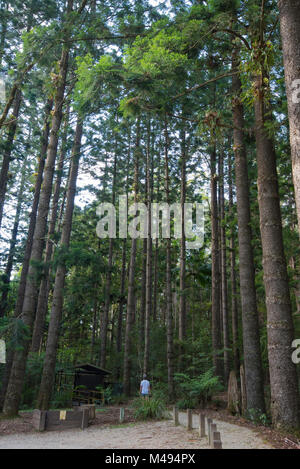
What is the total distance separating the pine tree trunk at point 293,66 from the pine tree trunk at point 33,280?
7.46 metres

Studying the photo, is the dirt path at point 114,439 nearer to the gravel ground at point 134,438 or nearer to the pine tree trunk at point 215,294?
the gravel ground at point 134,438

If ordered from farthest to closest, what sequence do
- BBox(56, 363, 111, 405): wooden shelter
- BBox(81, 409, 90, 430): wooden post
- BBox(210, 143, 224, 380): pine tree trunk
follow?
BBox(56, 363, 111, 405): wooden shelter < BBox(210, 143, 224, 380): pine tree trunk < BBox(81, 409, 90, 430): wooden post

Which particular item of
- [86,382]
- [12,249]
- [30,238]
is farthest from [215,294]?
[12,249]

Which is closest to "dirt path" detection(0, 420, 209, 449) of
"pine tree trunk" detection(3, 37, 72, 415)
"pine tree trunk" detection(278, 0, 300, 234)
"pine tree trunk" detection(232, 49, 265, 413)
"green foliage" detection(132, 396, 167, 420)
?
"green foliage" detection(132, 396, 167, 420)

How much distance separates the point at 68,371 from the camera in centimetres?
1673

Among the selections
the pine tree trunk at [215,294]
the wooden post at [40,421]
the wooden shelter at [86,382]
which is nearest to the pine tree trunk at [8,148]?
the pine tree trunk at [215,294]

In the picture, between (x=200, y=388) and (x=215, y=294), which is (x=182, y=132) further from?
(x=200, y=388)

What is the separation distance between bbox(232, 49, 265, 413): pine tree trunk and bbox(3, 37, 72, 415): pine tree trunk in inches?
Answer: 238

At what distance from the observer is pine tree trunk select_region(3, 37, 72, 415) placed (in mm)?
10281

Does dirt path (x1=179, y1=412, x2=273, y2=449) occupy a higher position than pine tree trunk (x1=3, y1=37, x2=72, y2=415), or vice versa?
pine tree trunk (x1=3, y1=37, x2=72, y2=415)

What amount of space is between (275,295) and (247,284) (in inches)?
96.6

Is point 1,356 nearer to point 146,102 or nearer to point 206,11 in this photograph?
point 146,102

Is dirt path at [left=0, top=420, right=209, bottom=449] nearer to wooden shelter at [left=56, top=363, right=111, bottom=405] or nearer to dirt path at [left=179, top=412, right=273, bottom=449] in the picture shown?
dirt path at [left=179, top=412, right=273, bottom=449]
